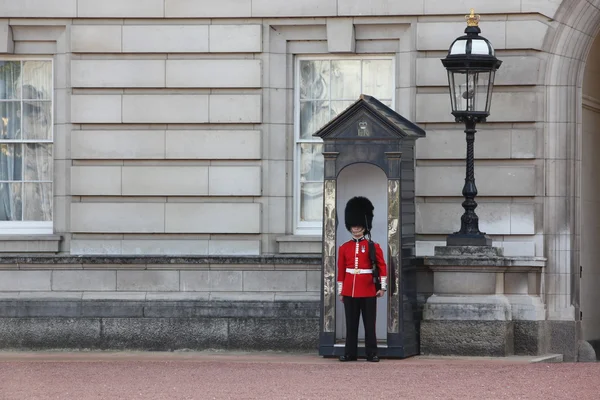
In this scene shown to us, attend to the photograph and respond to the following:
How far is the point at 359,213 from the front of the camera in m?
14.7

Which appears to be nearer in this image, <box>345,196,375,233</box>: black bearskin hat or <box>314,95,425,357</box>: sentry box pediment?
<box>314,95,425,357</box>: sentry box pediment

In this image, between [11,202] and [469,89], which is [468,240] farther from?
[11,202]

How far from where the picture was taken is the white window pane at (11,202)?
16.6 metres

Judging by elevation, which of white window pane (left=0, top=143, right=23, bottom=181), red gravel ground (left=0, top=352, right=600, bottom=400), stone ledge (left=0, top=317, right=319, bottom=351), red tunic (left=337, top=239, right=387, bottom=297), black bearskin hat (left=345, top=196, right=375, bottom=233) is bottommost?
red gravel ground (left=0, top=352, right=600, bottom=400)

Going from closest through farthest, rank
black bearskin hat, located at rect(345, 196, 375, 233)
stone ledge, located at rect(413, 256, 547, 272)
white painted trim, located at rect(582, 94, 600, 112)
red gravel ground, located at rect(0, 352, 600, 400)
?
red gravel ground, located at rect(0, 352, 600, 400) → black bearskin hat, located at rect(345, 196, 375, 233) → stone ledge, located at rect(413, 256, 547, 272) → white painted trim, located at rect(582, 94, 600, 112)

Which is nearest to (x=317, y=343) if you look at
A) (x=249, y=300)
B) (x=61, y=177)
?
(x=249, y=300)

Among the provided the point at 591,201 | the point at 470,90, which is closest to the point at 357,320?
the point at 470,90

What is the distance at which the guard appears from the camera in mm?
14438

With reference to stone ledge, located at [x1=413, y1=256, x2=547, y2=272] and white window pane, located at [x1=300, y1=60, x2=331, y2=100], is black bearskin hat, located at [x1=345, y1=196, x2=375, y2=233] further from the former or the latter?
white window pane, located at [x1=300, y1=60, x2=331, y2=100]

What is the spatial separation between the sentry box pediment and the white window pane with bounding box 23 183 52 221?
3.37 m

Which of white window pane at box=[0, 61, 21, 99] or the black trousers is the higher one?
white window pane at box=[0, 61, 21, 99]

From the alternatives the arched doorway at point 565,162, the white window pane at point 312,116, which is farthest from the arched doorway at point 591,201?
the white window pane at point 312,116

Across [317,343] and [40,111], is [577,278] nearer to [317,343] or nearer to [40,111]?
[317,343]

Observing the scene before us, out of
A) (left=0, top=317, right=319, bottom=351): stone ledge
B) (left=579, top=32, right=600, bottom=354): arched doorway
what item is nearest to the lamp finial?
(left=579, top=32, right=600, bottom=354): arched doorway
